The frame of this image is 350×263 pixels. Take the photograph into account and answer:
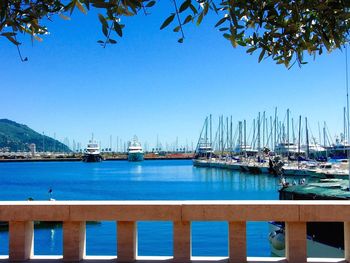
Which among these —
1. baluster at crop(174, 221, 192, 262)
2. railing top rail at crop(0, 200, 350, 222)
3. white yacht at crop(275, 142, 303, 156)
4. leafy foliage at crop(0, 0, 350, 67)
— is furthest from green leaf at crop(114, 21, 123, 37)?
white yacht at crop(275, 142, 303, 156)

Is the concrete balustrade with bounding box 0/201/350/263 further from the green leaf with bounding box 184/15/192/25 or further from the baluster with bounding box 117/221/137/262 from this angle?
the green leaf with bounding box 184/15/192/25

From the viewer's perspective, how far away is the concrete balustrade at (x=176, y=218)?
612 centimetres

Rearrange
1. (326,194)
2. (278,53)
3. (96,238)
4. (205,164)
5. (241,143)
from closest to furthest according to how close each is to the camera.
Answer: (278,53)
(326,194)
(96,238)
(241,143)
(205,164)

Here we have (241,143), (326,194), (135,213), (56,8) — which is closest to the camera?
(56,8)

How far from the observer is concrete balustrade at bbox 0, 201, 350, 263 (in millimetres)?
6117

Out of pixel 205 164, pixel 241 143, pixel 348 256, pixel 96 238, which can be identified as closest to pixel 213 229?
pixel 96 238

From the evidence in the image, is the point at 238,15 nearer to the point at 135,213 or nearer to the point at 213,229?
the point at 135,213

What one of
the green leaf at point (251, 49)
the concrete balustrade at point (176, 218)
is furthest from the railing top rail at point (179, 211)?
the green leaf at point (251, 49)

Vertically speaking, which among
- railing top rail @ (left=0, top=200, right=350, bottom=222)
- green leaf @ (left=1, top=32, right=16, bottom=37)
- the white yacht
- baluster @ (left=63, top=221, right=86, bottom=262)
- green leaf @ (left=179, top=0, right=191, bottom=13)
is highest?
the white yacht

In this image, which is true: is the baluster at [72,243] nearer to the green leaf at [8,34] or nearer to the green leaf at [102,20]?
the green leaf at [8,34]

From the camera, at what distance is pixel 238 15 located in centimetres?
462

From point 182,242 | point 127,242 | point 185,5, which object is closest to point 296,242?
point 182,242

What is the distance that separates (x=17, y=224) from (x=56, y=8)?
302 cm

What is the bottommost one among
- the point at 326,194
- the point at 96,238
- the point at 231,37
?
the point at 96,238
